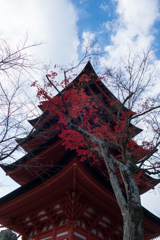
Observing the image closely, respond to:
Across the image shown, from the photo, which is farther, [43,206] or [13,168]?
[13,168]

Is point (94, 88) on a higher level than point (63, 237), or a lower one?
higher

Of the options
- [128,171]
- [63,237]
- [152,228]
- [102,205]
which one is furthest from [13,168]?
[152,228]

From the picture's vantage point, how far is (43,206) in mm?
7516

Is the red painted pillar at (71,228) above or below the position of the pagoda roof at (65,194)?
below

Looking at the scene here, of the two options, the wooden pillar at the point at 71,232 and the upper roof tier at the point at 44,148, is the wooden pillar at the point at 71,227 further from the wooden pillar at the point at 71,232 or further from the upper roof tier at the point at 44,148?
the upper roof tier at the point at 44,148

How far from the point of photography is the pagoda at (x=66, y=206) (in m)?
6.19

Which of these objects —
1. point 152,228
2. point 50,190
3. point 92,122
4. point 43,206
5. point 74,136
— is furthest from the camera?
point 92,122

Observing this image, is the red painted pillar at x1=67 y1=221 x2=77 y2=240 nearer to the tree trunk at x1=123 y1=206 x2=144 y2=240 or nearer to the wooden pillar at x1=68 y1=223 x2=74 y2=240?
the wooden pillar at x1=68 y1=223 x2=74 y2=240

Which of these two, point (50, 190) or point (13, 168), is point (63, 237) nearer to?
point (50, 190)

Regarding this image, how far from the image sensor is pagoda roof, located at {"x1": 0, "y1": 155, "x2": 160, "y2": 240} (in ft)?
20.0

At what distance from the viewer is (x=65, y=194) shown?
6.82 metres

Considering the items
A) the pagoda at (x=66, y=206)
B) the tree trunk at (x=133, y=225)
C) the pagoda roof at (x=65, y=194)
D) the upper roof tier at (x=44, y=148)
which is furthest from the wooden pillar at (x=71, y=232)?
the tree trunk at (x=133, y=225)

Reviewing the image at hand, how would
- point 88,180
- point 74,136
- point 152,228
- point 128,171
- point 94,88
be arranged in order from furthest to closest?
1. point 94,88
2. point 74,136
3. point 152,228
4. point 88,180
5. point 128,171

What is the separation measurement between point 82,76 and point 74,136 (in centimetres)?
568
